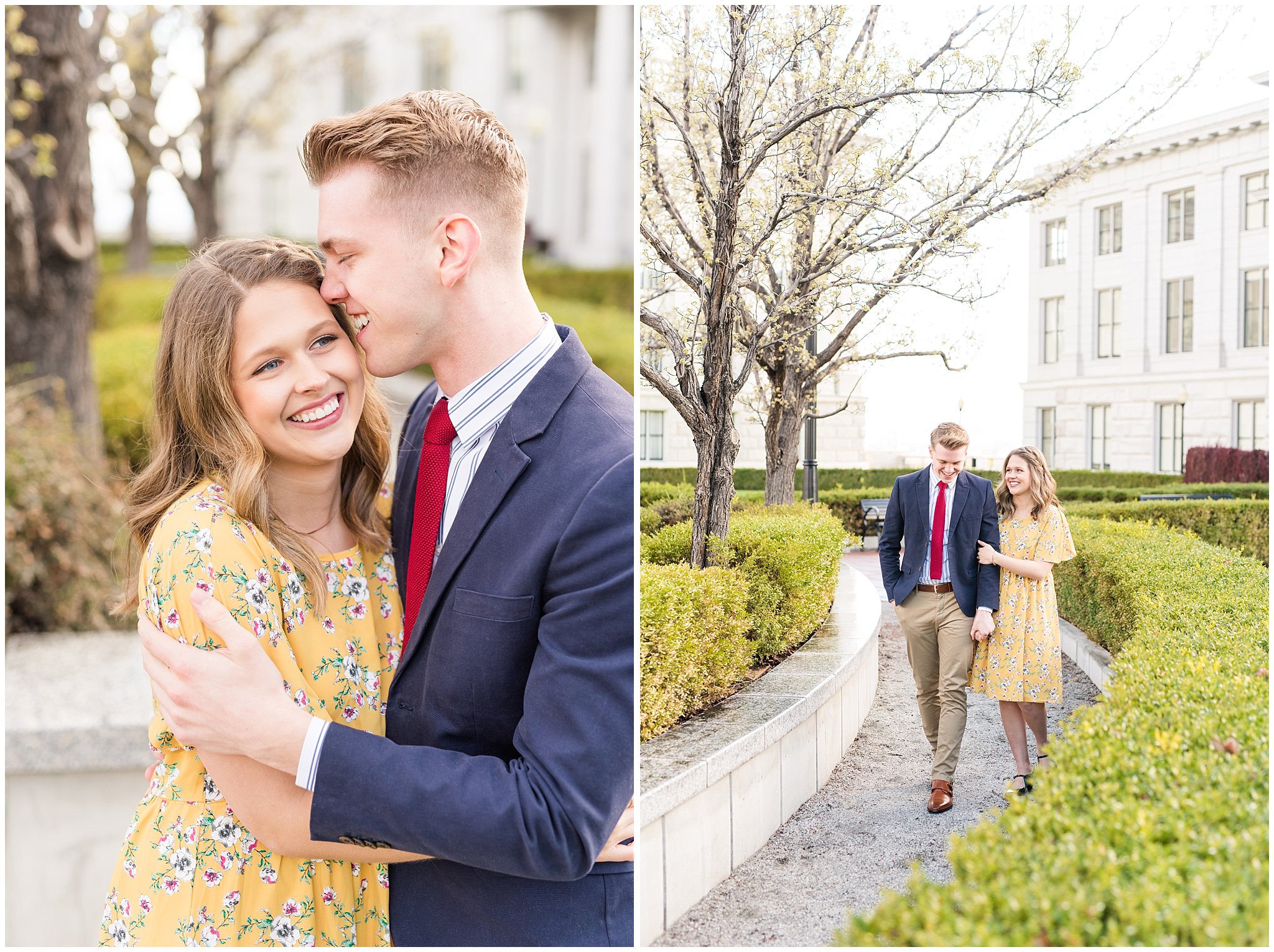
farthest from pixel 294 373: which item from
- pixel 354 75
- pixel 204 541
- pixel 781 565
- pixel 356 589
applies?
pixel 354 75

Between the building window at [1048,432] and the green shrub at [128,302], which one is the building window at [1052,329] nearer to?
the building window at [1048,432]

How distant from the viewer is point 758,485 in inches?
104

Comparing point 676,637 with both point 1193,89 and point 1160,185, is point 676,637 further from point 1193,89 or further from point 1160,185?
point 1193,89

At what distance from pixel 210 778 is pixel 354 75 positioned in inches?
404

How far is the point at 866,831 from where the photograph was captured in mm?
2264

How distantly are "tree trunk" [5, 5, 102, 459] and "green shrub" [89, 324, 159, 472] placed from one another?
0.74 m

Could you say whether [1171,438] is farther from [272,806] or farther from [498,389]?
[272,806]

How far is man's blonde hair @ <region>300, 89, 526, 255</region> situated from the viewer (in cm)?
202

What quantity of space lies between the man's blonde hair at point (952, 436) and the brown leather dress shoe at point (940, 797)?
0.86 metres

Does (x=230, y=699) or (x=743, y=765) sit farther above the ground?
(x=230, y=699)

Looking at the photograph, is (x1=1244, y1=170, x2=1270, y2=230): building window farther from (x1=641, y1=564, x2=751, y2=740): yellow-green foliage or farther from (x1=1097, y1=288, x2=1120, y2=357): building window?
(x1=641, y1=564, x2=751, y2=740): yellow-green foliage

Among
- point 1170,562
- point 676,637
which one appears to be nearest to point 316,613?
point 676,637

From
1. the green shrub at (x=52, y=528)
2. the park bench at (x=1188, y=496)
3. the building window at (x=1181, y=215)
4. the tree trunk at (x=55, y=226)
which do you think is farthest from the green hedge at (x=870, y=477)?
the tree trunk at (x=55, y=226)

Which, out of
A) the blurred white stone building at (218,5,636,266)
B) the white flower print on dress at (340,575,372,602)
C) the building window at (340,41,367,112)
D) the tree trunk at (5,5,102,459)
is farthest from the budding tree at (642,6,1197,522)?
the building window at (340,41,367,112)
